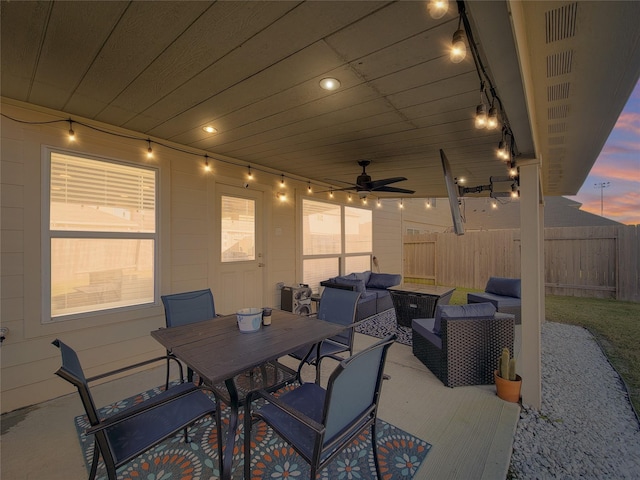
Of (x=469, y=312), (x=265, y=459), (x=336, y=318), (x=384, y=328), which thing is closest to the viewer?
(x=265, y=459)

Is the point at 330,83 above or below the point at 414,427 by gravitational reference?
above

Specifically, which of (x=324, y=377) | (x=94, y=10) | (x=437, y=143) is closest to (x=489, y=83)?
(x=437, y=143)

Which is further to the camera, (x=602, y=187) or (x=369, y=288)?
(x=602, y=187)

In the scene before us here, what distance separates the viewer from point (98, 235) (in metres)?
2.92

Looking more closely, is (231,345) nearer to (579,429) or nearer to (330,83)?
(330,83)

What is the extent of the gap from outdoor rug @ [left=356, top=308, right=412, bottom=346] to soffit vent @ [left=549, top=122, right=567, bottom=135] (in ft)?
9.94

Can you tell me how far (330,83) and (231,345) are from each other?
204 cm

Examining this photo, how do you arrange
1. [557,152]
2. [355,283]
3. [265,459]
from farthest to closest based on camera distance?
[355,283], [557,152], [265,459]

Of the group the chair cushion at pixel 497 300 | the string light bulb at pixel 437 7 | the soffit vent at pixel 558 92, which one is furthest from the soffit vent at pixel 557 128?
the chair cushion at pixel 497 300

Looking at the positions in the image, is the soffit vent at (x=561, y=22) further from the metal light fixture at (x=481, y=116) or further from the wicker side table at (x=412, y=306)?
the wicker side table at (x=412, y=306)

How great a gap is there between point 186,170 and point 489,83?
3.38m

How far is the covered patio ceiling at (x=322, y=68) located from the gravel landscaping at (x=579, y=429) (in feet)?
7.51

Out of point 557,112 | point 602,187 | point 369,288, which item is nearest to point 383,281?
point 369,288

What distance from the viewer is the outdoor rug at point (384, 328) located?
4.30m
